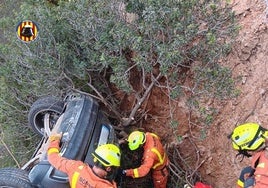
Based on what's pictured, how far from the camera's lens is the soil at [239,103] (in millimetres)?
5305

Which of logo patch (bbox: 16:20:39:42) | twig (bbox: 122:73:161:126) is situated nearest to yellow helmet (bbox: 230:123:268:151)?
twig (bbox: 122:73:161:126)

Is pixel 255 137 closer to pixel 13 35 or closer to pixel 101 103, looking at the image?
pixel 101 103

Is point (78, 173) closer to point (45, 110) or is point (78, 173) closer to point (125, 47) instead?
point (125, 47)

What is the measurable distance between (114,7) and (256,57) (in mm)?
2275

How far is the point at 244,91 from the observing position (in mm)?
5438

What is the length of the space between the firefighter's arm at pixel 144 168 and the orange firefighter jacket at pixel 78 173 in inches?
42.0

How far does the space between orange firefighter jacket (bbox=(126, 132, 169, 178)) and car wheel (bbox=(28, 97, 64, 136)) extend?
5.69 ft

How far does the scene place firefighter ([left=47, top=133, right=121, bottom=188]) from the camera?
162 inches

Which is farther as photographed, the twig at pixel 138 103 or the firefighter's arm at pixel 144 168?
the twig at pixel 138 103

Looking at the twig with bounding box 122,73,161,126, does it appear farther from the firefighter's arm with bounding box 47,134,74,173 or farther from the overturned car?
the firefighter's arm with bounding box 47,134,74,173

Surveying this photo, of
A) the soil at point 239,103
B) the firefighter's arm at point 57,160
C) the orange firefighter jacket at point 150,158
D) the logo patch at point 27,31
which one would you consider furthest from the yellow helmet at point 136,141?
the logo patch at point 27,31

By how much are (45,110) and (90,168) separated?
2337 mm

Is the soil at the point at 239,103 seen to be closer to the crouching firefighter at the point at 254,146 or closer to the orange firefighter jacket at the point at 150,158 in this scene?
the orange firefighter jacket at the point at 150,158

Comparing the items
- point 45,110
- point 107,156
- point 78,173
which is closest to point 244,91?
point 107,156
